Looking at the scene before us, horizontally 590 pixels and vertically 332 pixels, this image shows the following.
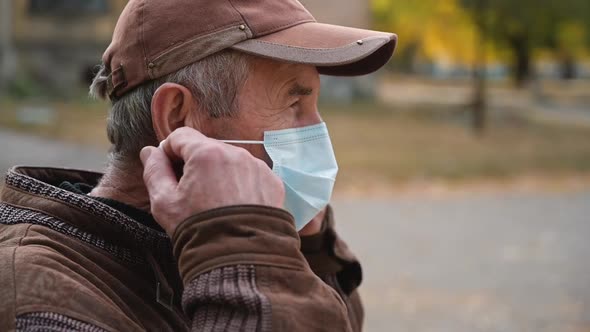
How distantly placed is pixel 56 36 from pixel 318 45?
2412cm

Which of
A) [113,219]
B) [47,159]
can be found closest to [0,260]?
[113,219]

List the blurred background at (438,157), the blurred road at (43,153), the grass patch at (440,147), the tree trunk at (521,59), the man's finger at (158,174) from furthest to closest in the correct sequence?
the tree trunk at (521,59), the grass patch at (440,147), the blurred road at (43,153), the blurred background at (438,157), the man's finger at (158,174)

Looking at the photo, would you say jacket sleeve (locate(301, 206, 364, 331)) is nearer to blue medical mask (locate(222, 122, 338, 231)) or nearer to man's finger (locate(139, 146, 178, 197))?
blue medical mask (locate(222, 122, 338, 231))

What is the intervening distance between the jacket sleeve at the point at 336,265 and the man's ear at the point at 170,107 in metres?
0.95

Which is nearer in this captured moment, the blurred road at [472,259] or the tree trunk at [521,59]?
the blurred road at [472,259]

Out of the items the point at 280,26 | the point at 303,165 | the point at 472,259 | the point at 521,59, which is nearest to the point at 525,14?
the point at 472,259

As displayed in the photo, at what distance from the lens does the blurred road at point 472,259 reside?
25.0 feet

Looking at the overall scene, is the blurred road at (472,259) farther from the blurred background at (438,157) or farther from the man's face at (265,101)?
the man's face at (265,101)

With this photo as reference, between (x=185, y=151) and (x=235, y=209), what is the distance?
6.6 inches

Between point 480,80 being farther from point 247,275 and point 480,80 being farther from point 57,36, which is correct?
point 247,275

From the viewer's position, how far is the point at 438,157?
56.1 feet

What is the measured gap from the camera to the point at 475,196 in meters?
13.4

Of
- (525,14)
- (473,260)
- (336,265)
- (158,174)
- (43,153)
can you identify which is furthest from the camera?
(525,14)

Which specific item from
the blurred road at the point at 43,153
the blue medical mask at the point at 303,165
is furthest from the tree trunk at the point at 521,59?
the blue medical mask at the point at 303,165
